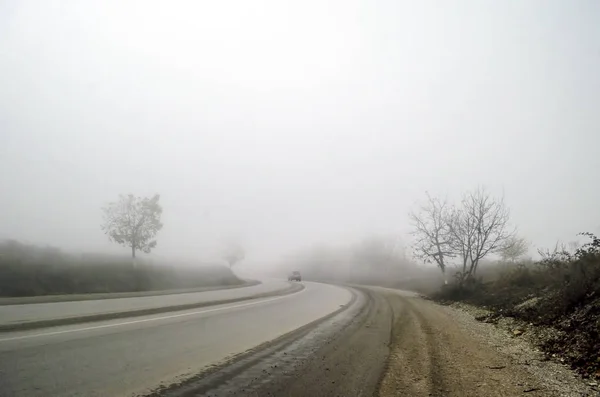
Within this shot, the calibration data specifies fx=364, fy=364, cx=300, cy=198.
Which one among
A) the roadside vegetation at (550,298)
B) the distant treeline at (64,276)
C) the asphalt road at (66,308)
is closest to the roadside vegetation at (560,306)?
the roadside vegetation at (550,298)

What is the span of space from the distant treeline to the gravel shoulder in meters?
23.2

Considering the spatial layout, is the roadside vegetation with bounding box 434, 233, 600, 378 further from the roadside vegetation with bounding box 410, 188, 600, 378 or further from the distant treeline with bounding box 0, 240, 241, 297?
the distant treeline with bounding box 0, 240, 241, 297

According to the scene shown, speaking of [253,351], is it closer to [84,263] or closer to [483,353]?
[483,353]

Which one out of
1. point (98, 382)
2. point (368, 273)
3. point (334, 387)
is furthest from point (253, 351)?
point (368, 273)

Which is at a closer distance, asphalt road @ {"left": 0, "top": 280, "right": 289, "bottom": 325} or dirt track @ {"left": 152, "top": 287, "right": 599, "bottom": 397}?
dirt track @ {"left": 152, "top": 287, "right": 599, "bottom": 397}

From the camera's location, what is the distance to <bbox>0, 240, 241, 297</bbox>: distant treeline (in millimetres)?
23053

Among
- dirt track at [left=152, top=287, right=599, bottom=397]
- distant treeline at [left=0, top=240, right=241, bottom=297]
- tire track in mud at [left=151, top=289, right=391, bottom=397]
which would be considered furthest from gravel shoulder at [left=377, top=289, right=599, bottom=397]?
distant treeline at [left=0, top=240, right=241, bottom=297]

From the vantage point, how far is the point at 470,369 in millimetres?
7348

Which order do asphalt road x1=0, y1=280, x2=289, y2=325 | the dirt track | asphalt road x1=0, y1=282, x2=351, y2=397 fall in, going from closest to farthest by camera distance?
1. asphalt road x1=0, y1=282, x2=351, y2=397
2. the dirt track
3. asphalt road x1=0, y1=280, x2=289, y2=325

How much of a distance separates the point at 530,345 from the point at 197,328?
9426 mm

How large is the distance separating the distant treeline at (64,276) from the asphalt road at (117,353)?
52.4ft

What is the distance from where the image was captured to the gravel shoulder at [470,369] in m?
6.05

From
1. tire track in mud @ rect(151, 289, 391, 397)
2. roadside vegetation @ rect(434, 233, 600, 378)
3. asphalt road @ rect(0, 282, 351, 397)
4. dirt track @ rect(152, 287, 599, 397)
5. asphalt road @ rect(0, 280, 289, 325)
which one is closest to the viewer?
asphalt road @ rect(0, 282, 351, 397)

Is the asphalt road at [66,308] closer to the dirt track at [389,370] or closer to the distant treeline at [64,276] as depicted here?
the dirt track at [389,370]
